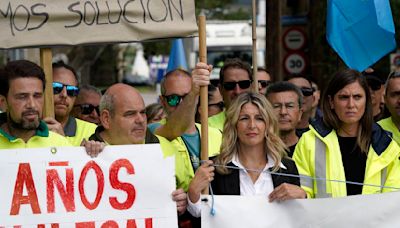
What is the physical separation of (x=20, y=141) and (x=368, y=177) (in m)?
1.94

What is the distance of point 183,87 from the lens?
19.9 feet

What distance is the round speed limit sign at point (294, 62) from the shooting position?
14.2 m

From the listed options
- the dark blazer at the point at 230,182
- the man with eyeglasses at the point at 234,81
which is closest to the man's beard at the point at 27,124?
the dark blazer at the point at 230,182

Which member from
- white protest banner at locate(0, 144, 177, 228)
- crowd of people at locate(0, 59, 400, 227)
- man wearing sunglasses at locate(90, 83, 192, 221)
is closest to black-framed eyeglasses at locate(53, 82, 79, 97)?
crowd of people at locate(0, 59, 400, 227)

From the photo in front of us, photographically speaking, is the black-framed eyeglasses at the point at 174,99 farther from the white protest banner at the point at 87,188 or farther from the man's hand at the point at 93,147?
the man's hand at the point at 93,147

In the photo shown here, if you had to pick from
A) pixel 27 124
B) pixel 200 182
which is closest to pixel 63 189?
pixel 27 124

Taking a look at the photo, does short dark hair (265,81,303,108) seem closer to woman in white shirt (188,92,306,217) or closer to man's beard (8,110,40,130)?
woman in white shirt (188,92,306,217)

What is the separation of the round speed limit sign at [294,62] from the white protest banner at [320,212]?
9082mm

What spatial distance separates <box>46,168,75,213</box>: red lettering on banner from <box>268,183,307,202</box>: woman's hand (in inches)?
42.5

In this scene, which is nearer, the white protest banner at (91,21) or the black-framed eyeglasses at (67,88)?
the white protest banner at (91,21)

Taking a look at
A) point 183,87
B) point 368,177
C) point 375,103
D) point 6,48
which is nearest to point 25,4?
point 6,48

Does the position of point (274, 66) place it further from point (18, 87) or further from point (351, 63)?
point (18, 87)

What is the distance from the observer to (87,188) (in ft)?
16.4

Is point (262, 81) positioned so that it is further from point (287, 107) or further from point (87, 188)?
point (87, 188)
